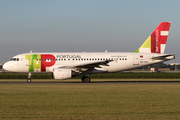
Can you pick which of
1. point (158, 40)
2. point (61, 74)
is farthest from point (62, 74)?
point (158, 40)

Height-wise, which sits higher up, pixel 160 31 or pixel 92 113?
pixel 160 31

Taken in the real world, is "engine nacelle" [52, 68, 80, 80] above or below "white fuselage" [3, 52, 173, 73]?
below

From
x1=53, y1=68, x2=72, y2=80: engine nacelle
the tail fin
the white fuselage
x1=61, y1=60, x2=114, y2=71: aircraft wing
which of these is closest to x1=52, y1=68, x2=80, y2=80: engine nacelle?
x1=53, y1=68, x2=72, y2=80: engine nacelle

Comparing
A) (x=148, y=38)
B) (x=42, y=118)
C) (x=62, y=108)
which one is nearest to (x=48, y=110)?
(x=62, y=108)

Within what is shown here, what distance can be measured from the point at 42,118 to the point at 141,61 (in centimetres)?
2501

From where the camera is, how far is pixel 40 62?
3209 centimetres

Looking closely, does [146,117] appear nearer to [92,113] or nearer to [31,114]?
[92,113]

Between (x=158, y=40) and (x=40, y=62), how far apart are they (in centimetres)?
1513

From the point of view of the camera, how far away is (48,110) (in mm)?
10789

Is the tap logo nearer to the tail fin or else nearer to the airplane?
the airplane

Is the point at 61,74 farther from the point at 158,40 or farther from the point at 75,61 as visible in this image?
the point at 158,40

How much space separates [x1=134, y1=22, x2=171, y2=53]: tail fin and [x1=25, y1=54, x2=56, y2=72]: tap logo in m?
11.5

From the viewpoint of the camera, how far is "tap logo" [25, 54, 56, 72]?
32.1 metres

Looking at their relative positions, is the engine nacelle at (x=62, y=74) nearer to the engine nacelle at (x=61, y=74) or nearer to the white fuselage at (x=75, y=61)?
the engine nacelle at (x=61, y=74)
